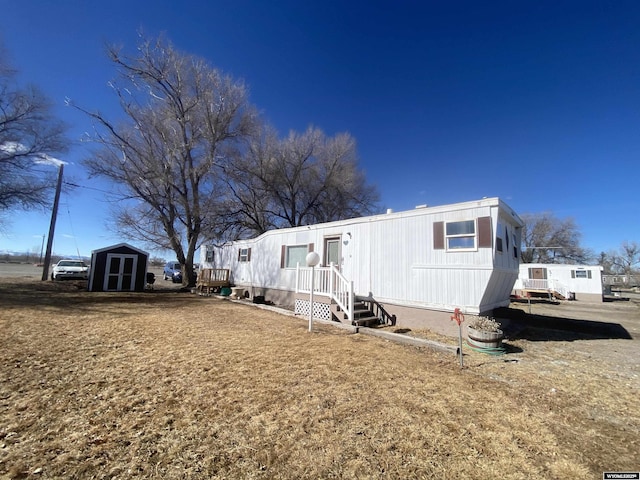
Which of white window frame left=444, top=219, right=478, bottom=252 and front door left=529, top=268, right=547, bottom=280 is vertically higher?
white window frame left=444, top=219, right=478, bottom=252

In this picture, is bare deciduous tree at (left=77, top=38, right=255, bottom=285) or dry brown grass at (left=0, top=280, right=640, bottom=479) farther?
bare deciduous tree at (left=77, top=38, right=255, bottom=285)

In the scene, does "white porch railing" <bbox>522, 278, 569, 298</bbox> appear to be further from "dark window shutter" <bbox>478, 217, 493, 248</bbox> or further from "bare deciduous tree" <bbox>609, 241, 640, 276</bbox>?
"bare deciduous tree" <bbox>609, 241, 640, 276</bbox>

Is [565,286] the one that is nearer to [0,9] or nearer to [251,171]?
[251,171]

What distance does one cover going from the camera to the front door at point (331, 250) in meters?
9.89

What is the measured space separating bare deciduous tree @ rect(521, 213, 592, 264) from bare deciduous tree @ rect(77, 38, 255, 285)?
35785 millimetres

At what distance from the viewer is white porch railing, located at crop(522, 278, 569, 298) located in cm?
2005

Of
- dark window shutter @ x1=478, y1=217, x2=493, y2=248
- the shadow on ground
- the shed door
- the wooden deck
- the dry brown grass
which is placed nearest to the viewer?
the dry brown grass

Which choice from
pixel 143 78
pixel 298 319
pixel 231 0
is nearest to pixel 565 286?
pixel 298 319

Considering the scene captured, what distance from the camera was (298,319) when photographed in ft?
28.3

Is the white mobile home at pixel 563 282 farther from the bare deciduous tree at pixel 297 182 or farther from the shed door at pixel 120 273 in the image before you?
the shed door at pixel 120 273

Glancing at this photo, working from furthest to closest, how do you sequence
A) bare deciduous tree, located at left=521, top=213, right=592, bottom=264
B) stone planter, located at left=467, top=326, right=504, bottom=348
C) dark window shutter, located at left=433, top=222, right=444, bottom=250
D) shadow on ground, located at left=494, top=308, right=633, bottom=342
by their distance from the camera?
bare deciduous tree, located at left=521, top=213, right=592, bottom=264 → shadow on ground, located at left=494, top=308, right=633, bottom=342 → dark window shutter, located at left=433, top=222, right=444, bottom=250 → stone planter, located at left=467, top=326, right=504, bottom=348

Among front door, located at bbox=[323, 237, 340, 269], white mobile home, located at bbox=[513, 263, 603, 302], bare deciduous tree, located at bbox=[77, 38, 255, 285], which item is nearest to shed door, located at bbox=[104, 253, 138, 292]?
bare deciduous tree, located at bbox=[77, 38, 255, 285]

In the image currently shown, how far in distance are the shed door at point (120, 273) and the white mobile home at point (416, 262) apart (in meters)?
10.2

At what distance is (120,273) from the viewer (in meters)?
14.9
